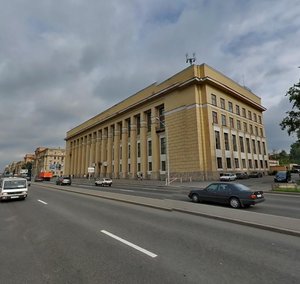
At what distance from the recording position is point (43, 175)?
7256 centimetres

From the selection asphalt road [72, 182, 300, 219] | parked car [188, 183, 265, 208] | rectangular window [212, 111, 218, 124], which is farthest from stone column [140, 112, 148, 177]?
parked car [188, 183, 265, 208]

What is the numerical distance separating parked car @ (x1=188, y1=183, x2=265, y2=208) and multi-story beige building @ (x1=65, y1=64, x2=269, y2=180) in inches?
1032

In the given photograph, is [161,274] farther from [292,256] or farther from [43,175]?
[43,175]

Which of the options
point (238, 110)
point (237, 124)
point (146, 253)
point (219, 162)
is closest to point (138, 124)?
point (237, 124)

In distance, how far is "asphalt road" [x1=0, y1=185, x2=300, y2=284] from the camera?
443cm

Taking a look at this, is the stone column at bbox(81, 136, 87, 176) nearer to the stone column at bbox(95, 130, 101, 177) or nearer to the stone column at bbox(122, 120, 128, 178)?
the stone column at bbox(95, 130, 101, 177)

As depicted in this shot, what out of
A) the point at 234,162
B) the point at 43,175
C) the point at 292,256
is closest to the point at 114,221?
the point at 292,256

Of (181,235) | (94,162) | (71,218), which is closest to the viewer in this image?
(181,235)

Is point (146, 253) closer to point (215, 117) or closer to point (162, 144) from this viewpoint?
point (215, 117)

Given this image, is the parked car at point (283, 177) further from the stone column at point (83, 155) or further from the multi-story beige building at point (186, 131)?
the stone column at point (83, 155)

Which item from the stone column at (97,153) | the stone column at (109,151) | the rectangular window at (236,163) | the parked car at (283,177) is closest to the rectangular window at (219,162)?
the rectangular window at (236,163)

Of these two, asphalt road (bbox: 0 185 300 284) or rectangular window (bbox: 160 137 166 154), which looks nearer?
asphalt road (bbox: 0 185 300 284)

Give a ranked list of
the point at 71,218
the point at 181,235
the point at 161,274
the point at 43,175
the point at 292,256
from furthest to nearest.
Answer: the point at 43,175
the point at 71,218
the point at 181,235
the point at 292,256
the point at 161,274

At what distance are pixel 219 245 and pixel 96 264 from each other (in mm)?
3121
